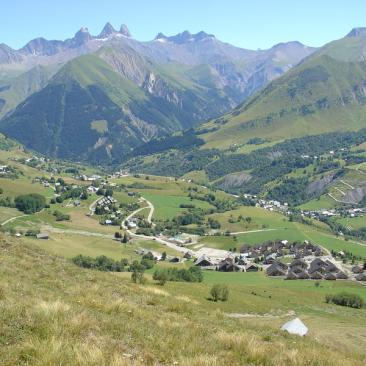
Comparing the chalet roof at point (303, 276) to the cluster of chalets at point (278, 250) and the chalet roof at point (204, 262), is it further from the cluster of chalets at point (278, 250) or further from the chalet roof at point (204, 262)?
the chalet roof at point (204, 262)

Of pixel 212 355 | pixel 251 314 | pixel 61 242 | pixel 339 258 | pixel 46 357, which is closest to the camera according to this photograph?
pixel 46 357

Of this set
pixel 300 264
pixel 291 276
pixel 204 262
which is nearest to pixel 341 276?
pixel 300 264

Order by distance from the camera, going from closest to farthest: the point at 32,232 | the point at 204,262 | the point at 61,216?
the point at 204,262 < the point at 32,232 < the point at 61,216

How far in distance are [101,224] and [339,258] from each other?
291ft

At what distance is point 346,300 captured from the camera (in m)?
81.7

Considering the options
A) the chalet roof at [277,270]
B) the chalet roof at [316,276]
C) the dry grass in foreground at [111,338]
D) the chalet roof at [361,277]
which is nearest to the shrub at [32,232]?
the chalet roof at [277,270]

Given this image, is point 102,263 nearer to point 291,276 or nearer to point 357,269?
point 291,276

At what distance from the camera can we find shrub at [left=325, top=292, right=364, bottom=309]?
3177 inches

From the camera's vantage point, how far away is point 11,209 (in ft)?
647

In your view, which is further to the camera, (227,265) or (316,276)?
(227,265)

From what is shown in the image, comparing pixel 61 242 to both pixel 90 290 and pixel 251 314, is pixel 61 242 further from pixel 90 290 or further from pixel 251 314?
pixel 90 290

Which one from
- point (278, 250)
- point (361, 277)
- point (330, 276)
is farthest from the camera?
point (278, 250)

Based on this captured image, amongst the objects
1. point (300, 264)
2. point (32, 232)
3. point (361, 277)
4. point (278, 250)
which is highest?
point (32, 232)

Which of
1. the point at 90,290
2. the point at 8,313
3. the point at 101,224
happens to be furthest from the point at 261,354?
the point at 101,224
